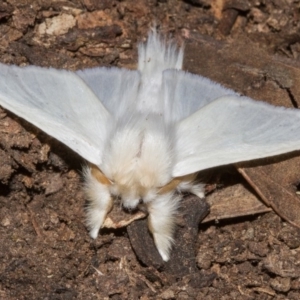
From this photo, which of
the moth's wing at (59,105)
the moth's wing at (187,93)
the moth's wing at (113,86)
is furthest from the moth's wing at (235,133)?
the moth's wing at (59,105)

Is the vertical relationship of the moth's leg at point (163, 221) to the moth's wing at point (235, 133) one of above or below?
below

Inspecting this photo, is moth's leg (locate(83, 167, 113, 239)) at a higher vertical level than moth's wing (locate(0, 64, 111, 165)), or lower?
lower

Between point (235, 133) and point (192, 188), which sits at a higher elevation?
point (235, 133)

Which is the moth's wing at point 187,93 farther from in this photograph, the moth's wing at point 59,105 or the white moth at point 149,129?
the moth's wing at point 59,105

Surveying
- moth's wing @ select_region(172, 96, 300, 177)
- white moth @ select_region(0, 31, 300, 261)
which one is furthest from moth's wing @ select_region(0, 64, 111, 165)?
moth's wing @ select_region(172, 96, 300, 177)

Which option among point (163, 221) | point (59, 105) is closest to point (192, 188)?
point (163, 221)

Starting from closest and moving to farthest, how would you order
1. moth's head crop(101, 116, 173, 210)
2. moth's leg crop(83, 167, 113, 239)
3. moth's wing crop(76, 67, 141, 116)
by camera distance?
moth's head crop(101, 116, 173, 210), moth's leg crop(83, 167, 113, 239), moth's wing crop(76, 67, 141, 116)

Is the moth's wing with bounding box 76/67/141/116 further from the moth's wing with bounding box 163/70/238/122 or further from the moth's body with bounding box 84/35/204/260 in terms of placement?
the moth's wing with bounding box 163/70/238/122

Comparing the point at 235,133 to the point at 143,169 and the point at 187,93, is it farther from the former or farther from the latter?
the point at 143,169
